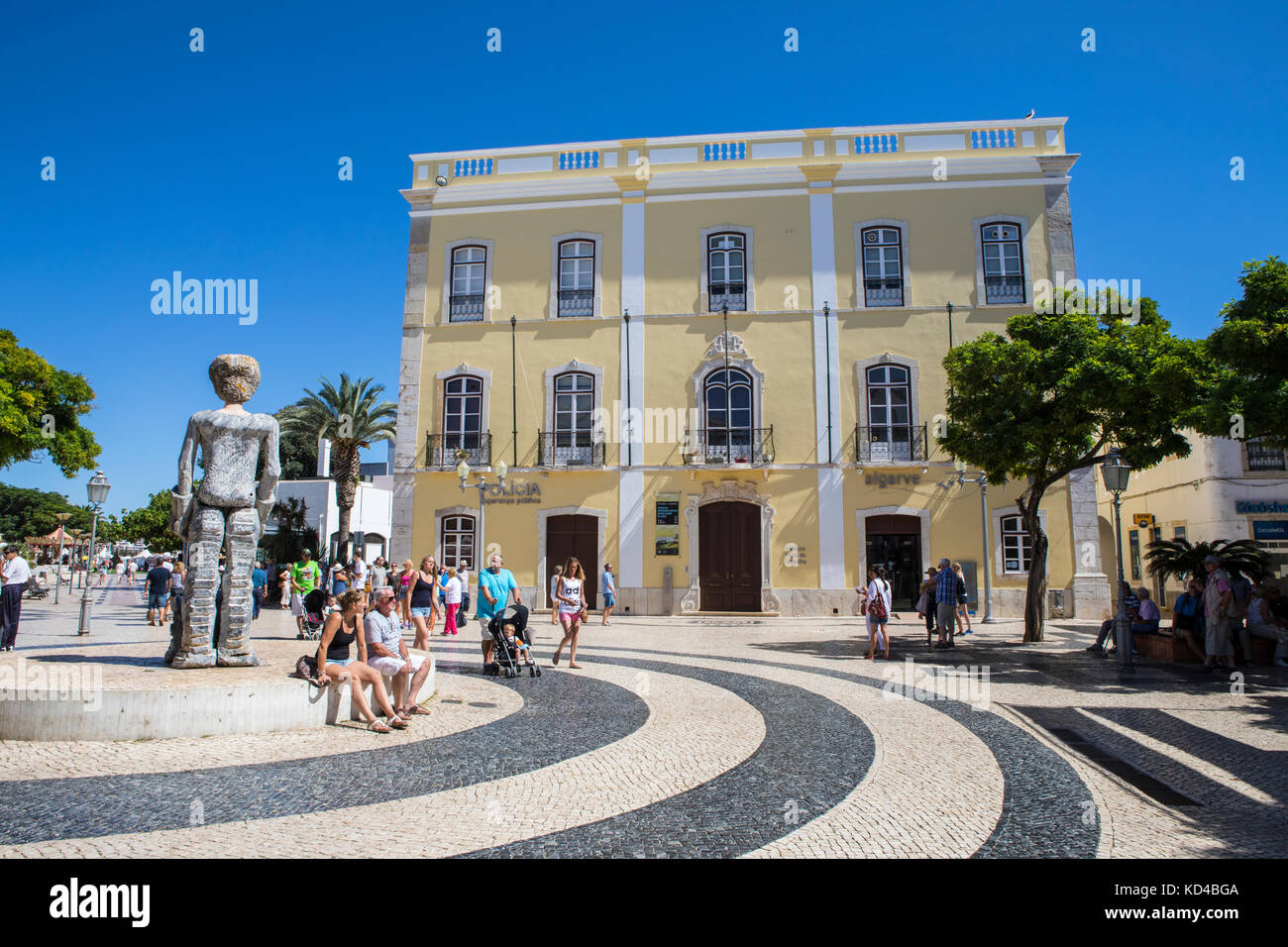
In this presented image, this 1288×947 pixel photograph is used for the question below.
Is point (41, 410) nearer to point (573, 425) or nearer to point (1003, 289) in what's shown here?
point (573, 425)

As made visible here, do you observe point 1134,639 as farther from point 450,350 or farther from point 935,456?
point 450,350

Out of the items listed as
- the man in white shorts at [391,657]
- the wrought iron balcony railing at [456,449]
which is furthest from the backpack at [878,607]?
the wrought iron balcony railing at [456,449]

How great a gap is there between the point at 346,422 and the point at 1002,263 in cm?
2397

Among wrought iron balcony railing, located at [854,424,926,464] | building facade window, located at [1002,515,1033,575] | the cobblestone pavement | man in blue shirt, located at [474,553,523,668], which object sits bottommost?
the cobblestone pavement

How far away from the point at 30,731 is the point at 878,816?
6.25m

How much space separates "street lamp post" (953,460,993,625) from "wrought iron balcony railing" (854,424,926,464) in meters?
1.09

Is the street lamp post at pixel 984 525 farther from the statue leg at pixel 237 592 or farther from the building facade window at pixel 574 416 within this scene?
the statue leg at pixel 237 592

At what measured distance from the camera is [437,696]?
8.57 metres

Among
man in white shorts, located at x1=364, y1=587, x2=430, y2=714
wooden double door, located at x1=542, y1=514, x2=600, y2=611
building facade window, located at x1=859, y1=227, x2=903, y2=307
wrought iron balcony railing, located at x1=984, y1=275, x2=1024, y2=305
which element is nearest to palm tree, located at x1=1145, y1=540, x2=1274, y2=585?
wrought iron balcony railing, located at x1=984, y1=275, x2=1024, y2=305

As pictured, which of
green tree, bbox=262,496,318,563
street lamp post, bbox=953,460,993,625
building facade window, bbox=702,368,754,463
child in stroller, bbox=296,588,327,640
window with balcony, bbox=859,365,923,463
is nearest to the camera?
child in stroller, bbox=296,588,327,640

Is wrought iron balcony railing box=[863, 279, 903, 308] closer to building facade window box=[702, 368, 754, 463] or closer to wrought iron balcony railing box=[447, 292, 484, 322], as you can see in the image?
building facade window box=[702, 368, 754, 463]

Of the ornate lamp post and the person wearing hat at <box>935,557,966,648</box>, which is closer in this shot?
the person wearing hat at <box>935,557,966,648</box>

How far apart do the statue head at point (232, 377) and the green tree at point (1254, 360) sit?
11379mm

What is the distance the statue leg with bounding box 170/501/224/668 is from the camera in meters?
7.54
